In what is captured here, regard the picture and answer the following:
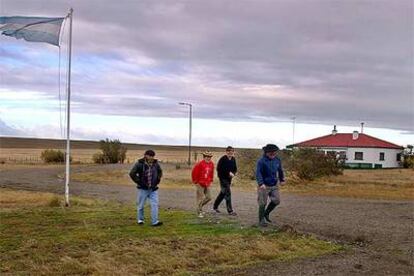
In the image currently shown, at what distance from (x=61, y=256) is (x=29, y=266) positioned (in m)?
0.72

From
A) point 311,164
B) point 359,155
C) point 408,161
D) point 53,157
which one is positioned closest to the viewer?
point 311,164

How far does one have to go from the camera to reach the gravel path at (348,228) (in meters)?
9.66

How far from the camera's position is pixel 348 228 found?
1423 cm

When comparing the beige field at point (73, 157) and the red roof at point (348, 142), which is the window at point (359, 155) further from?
the beige field at point (73, 157)

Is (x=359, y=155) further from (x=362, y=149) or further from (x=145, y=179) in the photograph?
(x=145, y=179)

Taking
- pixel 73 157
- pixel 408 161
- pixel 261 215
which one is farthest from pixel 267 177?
pixel 73 157

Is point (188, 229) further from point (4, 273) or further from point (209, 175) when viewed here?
point (4, 273)

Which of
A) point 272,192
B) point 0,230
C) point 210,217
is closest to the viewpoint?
point 0,230

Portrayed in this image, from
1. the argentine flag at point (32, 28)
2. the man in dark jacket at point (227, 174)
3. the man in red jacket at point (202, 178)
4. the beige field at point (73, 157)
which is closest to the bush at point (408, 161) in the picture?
the beige field at point (73, 157)

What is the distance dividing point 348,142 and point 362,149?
172 centimetres

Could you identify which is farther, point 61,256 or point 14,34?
point 14,34

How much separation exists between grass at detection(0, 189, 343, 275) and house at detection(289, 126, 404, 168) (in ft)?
182

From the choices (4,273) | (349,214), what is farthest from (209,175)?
(4,273)

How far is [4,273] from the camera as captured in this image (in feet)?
29.2
